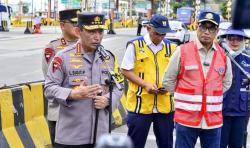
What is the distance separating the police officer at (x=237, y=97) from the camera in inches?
197

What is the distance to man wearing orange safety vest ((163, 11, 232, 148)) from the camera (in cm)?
411

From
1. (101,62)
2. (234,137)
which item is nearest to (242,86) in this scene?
(234,137)

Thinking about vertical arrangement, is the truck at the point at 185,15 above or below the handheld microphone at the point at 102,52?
below

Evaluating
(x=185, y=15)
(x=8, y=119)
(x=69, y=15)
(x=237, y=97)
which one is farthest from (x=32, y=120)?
(x=185, y=15)

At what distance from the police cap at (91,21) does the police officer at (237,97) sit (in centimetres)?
176

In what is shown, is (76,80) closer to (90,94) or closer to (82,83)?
(82,83)

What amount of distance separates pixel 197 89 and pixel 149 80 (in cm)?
93

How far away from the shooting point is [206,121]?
4.17 meters

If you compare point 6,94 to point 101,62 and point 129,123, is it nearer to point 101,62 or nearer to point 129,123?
point 129,123

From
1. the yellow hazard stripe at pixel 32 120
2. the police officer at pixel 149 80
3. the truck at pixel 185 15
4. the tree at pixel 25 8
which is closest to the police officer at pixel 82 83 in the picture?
the police officer at pixel 149 80

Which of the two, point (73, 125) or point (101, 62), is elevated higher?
point (101, 62)

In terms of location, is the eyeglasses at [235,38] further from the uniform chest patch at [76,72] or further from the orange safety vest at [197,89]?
the uniform chest patch at [76,72]

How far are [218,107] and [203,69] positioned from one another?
0.35 meters

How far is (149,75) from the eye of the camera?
4.96 m
